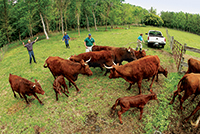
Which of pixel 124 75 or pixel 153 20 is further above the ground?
pixel 153 20

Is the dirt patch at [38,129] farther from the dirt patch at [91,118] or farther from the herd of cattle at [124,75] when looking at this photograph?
the dirt patch at [91,118]

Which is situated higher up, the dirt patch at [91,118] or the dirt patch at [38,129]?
the dirt patch at [91,118]

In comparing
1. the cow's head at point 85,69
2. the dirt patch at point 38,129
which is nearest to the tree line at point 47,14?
the cow's head at point 85,69

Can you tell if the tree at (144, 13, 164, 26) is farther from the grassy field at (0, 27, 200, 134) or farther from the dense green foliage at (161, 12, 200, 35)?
the grassy field at (0, 27, 200, 134)

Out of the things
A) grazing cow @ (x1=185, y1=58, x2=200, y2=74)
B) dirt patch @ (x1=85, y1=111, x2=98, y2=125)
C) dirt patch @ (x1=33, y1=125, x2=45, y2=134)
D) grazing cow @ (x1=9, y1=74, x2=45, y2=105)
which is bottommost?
dirt patch @ (x1=33, y1=125, x2=45, y2=134)

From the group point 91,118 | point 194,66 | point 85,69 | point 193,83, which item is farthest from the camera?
point 85,69

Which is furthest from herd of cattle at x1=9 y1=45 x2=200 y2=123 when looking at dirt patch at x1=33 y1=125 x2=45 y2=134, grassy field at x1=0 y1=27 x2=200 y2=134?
dirt patch at x1=33 y1=125 x2=45 y2=134

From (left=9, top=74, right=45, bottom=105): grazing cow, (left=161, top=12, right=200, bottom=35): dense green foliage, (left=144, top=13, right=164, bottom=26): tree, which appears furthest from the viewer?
(left=144, top=13, right=164, bottom=26): tree

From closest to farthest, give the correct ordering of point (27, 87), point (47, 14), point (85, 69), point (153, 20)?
point (27, 87)
point (85, 69)
point (47, 14)
point (153, 20)

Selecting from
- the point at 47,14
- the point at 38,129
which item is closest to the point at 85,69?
the point at 38,129

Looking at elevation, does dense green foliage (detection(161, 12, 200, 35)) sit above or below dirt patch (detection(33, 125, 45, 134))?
above

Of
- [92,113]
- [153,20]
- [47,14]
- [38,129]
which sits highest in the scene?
[153,20]

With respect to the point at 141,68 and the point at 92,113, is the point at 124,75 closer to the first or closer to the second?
the point at 141,68

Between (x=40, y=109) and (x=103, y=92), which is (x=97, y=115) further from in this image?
(x=40, y=109)
